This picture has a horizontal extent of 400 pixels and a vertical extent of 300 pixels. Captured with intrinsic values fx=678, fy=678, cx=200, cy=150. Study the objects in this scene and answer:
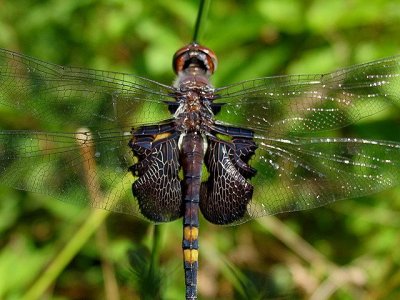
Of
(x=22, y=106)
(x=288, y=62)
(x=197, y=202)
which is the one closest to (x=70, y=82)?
(x=22, y=106)

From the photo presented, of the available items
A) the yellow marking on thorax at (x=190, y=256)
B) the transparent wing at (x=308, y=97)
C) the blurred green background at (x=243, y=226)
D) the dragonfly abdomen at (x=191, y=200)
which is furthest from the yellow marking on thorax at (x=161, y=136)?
the blurred green background at (x=243, y=226)

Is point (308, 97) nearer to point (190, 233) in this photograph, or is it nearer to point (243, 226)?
point (190, 233)

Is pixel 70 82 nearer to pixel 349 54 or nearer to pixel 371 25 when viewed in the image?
pixel 349 54

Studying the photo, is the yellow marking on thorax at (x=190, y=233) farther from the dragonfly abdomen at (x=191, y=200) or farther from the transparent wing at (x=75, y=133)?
the transparent wing at (x=75, y=133)

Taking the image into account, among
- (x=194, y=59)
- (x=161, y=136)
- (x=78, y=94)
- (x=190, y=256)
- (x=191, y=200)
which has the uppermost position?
(x=194, y=59)

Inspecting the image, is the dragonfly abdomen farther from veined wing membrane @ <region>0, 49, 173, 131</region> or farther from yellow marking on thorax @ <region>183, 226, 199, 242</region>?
veined wing membrane @ <region>0, 49, 173, 131</region>

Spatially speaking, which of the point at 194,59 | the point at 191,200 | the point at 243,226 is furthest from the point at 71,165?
the point at 243,226
